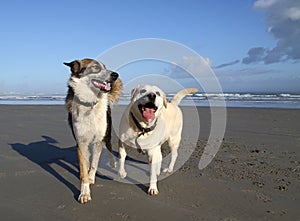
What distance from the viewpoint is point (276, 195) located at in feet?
12.2

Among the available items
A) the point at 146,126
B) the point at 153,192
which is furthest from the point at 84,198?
the point at 146,126

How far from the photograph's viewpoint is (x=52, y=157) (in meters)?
5.70

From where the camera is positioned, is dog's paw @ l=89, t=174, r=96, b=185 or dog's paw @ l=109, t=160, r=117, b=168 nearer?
dog's paw @ l=89, t=174, r=96, b=185

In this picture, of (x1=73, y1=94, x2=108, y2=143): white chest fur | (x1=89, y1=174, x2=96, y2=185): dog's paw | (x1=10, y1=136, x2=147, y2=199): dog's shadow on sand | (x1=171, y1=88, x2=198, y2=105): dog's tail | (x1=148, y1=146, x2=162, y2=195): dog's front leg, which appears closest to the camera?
(x1=148, y1=146, x2=162, y2=195): dog's front leg

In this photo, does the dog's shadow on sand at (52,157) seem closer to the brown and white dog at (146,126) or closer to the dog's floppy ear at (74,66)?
the brown and white dog at (146,126)

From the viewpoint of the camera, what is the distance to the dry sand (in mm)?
3217

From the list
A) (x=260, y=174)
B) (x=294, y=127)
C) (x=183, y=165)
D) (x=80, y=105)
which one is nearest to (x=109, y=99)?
(x=80, y=105)

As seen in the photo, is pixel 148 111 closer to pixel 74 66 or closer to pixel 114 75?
pixel 114 75

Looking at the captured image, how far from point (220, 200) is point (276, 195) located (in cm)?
79

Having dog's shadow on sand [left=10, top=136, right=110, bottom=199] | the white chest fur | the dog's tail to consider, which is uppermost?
the dog's tail

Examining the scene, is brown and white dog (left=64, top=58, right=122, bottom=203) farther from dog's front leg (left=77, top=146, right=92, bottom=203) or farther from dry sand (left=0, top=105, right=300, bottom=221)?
dry sand (left=0, top=105, right=300, bottom=221)

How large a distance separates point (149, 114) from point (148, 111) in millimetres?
48

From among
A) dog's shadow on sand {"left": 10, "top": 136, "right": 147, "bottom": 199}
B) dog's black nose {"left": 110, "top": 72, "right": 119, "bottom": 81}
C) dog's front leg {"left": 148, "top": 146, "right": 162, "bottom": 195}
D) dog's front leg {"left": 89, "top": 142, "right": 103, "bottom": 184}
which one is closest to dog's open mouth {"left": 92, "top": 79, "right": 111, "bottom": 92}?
dog's black nose {"left": 110, "top": 72, "right": 119, "bottom": 81}

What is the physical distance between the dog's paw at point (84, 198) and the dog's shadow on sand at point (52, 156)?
0.18m
